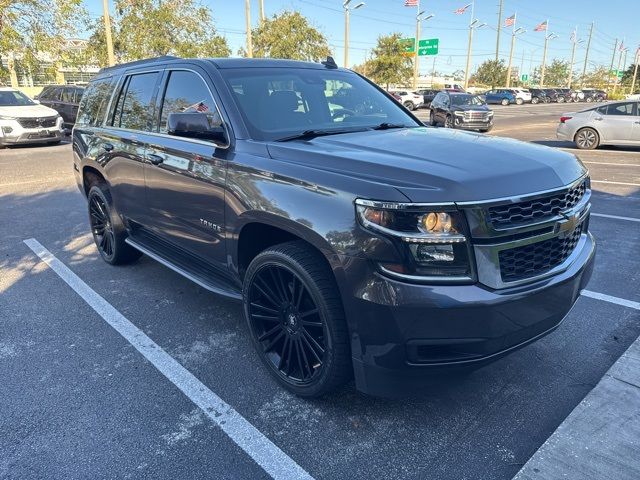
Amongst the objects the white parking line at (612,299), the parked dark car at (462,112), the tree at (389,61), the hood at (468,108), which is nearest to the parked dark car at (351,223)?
the white parking line at (612,299)

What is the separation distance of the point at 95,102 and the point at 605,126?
1395cm

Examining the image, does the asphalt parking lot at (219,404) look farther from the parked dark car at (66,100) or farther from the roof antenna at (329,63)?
the parked dark car at (66,100)

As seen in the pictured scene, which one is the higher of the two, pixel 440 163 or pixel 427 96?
pixel 440 163

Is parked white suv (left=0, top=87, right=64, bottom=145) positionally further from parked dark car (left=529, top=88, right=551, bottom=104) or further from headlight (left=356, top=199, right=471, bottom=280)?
parked dark car (left=529, top=88, right=551, bottom=104)

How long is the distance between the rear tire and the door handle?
1425cm

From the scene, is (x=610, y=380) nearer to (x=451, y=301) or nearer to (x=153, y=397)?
(x=451, y=301)

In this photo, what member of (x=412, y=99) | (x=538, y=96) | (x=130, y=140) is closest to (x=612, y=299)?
(x=130, y=140)

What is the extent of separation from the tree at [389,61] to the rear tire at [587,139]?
36.4m

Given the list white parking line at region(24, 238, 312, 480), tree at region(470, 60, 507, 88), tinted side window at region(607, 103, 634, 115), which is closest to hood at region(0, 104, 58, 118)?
white parking line at region(24, 238, 312, 480)

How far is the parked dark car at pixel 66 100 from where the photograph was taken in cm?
1791

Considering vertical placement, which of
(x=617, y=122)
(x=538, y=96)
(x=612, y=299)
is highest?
(x=617, y=122)

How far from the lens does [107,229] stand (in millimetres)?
5230

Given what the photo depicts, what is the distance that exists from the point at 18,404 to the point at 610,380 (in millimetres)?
3556

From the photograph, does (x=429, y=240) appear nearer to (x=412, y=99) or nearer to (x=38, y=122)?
(x=38, y=122)
